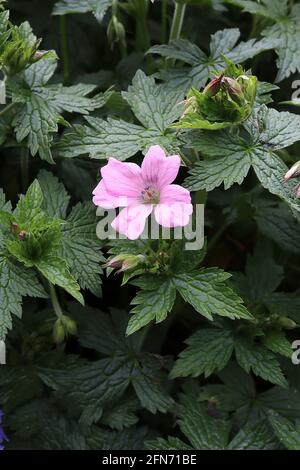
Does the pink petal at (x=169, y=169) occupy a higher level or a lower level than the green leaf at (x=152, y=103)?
lower

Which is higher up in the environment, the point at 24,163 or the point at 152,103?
the point at 152,103

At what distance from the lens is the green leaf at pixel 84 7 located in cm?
221

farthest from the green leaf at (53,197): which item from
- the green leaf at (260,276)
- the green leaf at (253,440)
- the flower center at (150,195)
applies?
the green leaf at (253,440)

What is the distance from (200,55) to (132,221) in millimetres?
764

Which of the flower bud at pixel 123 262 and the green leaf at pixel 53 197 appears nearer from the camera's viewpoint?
the flower bud at pixel 123 262

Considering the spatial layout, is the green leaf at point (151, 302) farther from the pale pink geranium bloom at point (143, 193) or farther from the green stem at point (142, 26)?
the green stem at point (142, 26)

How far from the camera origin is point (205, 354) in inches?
77.0

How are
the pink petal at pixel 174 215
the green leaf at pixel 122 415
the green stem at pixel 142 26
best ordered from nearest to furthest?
the pink petal at pixel 174 215 < the green leaf at pixel 122 415 < the green stem at pixel 142 26

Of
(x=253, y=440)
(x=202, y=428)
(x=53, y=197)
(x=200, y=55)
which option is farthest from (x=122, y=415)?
(x=200, y=55)

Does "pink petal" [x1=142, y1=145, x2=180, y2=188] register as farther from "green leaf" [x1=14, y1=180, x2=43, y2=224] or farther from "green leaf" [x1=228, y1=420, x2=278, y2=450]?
"green leaf" [x1=228, y1=420, x2=278, y2=450]

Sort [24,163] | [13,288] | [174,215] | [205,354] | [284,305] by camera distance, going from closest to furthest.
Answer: [174,215]
[13,288]
[205,354]
[284,305]
[24,163]

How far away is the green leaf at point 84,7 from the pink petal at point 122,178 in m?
0.68

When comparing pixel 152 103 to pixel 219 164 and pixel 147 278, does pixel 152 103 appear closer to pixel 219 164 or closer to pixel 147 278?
pixel 219 164

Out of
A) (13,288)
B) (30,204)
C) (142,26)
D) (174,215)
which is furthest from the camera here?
(142,26)
